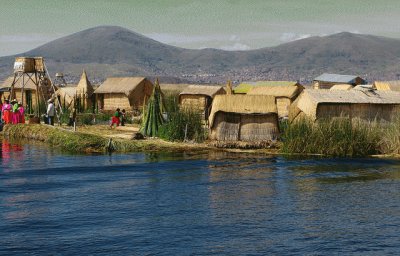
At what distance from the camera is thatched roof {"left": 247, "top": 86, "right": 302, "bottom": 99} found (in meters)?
49.0

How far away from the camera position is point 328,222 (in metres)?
19.7

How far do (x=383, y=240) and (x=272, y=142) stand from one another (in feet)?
52.8

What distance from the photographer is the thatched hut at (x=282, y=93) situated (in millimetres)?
48922

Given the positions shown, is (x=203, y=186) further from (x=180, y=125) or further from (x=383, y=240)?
(x=180, y=125)

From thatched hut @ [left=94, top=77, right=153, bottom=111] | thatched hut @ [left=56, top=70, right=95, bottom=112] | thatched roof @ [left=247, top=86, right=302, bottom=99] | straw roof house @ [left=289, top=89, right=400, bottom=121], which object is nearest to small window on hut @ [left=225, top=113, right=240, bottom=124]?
straw roof house @ [left=289, top=89, right=400, bottom=121]

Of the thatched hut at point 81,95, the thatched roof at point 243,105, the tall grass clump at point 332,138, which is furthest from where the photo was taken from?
the thatched hut at point 81,95

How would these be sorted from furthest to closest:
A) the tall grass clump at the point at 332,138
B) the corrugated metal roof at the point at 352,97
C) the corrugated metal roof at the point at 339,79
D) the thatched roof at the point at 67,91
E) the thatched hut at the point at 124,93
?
the corrugated metal roof at the point at 339,79
the thatched roof at the point at 67,91
the thatched hut at the point at 124,93
the corrugated metal roof at the point at 352,97
the tall grass clump at the point at 332,138

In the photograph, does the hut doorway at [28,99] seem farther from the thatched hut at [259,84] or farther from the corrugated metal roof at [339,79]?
the corrugated metal roof at [339,79]

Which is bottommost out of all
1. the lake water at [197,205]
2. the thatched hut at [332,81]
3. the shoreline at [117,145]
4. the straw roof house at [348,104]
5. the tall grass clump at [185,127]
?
the lake water at [197,205]

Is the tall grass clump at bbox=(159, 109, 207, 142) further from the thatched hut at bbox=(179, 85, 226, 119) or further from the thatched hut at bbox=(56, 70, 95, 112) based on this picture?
the thatched hut at bbox=(56, 70, 95, 112)

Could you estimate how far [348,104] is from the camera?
123 feet

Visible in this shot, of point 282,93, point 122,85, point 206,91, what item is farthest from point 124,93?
point 282,93

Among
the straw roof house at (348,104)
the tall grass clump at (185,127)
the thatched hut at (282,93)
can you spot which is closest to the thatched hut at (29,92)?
the thatched hut at (282,93)

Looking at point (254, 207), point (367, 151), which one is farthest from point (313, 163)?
point (254, 207)
